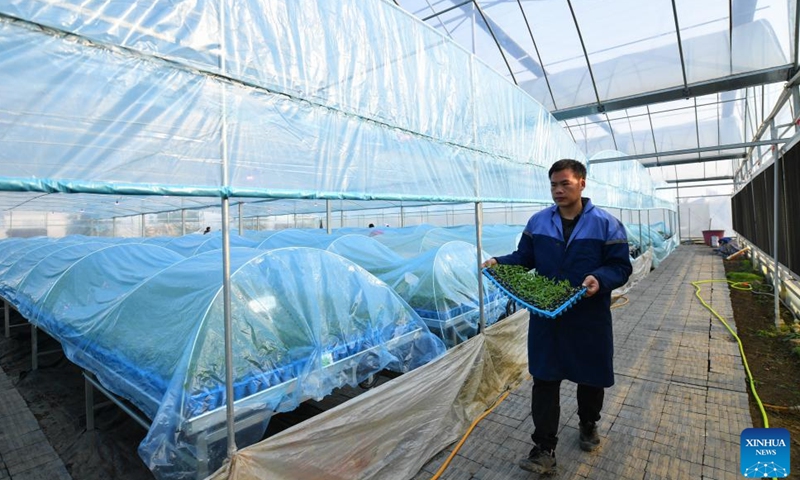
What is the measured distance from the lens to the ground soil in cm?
276

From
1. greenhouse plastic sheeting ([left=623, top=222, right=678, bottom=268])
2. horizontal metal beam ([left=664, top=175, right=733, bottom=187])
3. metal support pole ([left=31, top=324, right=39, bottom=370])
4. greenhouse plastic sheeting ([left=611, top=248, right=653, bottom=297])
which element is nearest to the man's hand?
metal support pole ([left=31, top=324, right=39, bottom=370])

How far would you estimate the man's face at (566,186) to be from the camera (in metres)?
2.18

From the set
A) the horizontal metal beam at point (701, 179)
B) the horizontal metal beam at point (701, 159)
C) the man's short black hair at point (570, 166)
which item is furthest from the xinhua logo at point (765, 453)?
the horizontal metal beam at point (701, 179)

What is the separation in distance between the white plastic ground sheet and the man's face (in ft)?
4.59

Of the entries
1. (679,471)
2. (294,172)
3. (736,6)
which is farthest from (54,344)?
(736,6)

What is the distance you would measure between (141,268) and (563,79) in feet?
32.2

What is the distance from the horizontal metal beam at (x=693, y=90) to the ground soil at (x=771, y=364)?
3915mm

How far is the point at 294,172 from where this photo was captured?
2.07 meters

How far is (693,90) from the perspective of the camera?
26.3 ft

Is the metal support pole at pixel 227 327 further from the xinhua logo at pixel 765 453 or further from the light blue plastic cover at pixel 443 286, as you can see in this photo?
the xinhua logo at pixel 765 453

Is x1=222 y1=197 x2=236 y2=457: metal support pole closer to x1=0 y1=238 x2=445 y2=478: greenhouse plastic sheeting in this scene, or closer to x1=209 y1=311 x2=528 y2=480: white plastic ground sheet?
x1=209 y1=311 x2=528 y2=480: white plastic ground sheet

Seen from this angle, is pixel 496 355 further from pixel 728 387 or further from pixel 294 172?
pixel 294 172

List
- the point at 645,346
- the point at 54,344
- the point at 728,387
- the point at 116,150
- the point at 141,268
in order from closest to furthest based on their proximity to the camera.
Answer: the point at 116,150, the point at 728,387, the point at 141,268, the point at 645,346, the point at 54,344

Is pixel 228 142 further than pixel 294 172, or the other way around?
pixel 294 172
